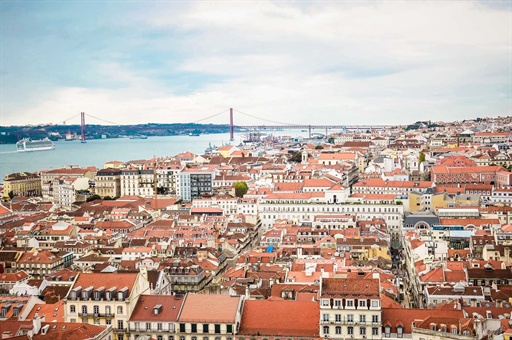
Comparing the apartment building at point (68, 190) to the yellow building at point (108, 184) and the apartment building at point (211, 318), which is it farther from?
the apartment building at point (211, 318)

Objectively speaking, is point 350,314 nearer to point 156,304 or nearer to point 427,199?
point 156,304

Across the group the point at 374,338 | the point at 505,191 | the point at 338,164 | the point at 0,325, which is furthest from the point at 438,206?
the point at 0,325

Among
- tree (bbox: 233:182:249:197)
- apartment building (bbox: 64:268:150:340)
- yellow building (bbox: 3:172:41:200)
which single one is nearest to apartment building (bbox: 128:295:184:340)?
apartment building (bbox: 64:268:150:340)

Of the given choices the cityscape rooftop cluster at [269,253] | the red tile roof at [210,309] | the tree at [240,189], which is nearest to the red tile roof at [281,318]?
the cityscape rooftop cluster at [269,253]

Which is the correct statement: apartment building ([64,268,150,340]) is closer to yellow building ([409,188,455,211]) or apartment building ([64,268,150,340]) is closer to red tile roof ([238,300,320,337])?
red tile roof ([238,300,320,337])

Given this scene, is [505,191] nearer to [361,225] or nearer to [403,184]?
[403,184]
